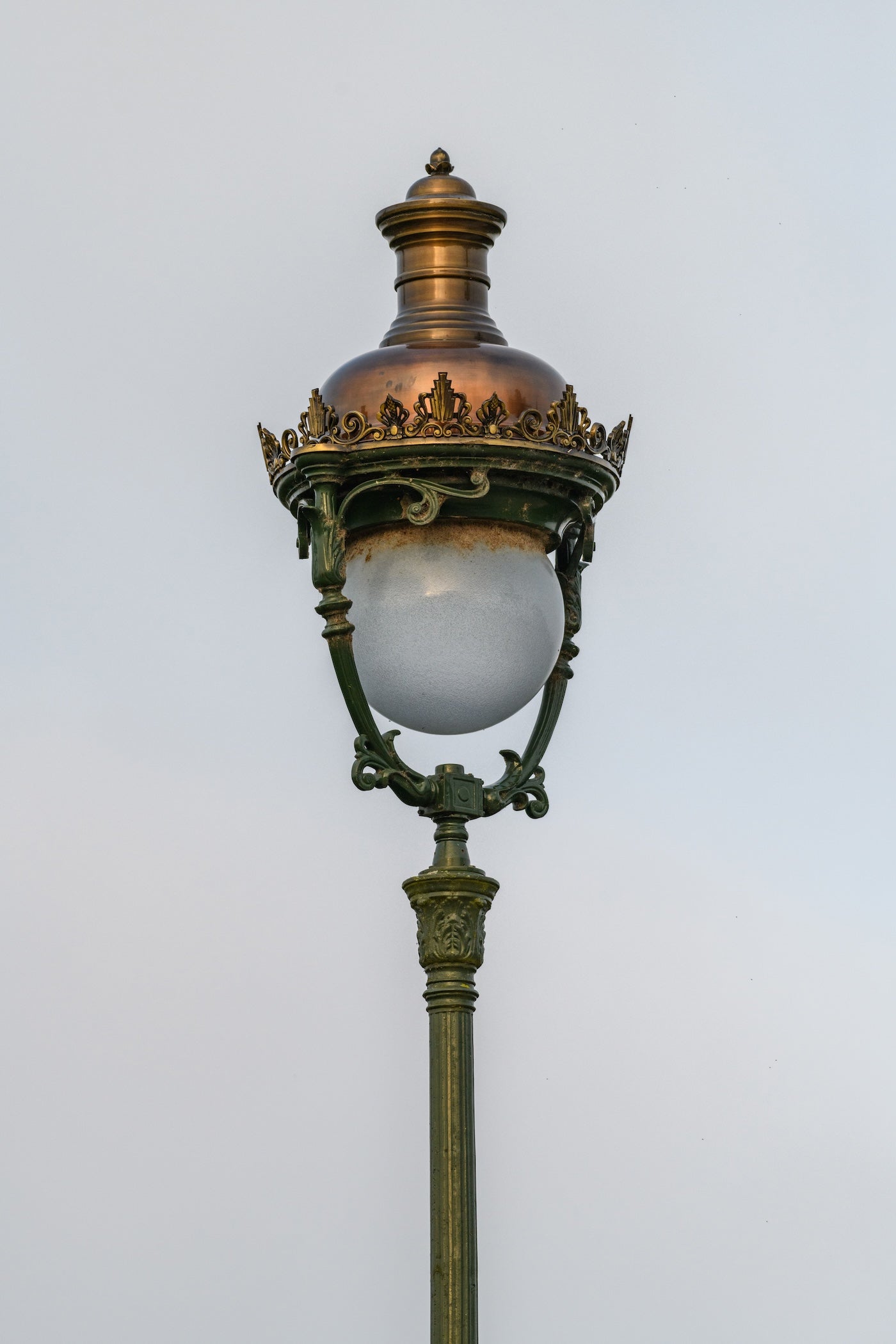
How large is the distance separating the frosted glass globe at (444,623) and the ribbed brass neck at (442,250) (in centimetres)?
67

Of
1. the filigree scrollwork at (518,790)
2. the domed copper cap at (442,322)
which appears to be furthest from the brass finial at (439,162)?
the filigree scrollwork at (518,790)

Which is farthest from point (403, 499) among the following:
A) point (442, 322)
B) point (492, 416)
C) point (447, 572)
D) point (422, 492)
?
point (442, 322)

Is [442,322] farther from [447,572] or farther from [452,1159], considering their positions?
[452,1159]

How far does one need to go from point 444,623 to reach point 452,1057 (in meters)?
1.25

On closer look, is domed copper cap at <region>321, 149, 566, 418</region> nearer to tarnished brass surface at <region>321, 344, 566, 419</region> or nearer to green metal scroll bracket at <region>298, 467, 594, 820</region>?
tarnished brass surface at <region>321, 344, 566, 419</region>

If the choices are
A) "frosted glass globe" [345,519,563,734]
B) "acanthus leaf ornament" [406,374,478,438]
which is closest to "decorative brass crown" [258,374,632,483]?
"acanthus leaf ornament" [406,374,478,438]

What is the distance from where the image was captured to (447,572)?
30.3ft

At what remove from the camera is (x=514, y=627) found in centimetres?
930

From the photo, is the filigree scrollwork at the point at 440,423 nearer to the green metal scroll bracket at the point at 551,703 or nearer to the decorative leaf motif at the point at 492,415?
the decorative leaf motif at the point at 492,415

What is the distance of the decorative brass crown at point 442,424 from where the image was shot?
9008 mm

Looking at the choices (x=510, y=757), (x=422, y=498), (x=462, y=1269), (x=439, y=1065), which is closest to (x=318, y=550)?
(x=422, y=498)

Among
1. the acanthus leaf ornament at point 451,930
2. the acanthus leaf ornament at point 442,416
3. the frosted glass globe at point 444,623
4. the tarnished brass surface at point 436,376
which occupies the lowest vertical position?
the acanthus leaf ornament at point 451,930

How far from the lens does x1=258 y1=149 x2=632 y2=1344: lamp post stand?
900cm

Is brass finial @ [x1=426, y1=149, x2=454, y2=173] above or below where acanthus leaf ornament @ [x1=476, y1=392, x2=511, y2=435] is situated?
above
